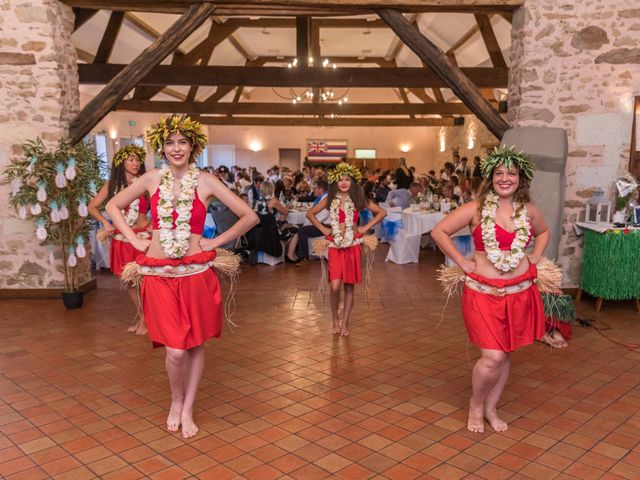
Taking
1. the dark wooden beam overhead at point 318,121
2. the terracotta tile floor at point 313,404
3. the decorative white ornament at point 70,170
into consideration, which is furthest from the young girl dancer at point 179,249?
the dark wooden beam overhead at point 318,121

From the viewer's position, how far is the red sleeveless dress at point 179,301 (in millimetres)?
3023

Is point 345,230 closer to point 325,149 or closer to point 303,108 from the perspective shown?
point 303,108

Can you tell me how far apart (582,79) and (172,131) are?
16.1ft

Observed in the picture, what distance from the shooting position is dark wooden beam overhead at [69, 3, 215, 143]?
244 inches

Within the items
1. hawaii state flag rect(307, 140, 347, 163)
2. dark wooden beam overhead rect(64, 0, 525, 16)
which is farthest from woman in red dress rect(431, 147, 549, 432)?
hawaii state flag rect(307, 140, 347, 163)

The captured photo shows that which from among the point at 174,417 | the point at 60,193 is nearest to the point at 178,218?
the point at 174,417

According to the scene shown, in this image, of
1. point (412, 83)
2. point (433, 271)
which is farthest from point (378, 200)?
point (433, 271)

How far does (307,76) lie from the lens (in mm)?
10422

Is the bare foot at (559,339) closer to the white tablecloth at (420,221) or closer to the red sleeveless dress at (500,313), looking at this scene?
the red sleeveless dress at (500,313)

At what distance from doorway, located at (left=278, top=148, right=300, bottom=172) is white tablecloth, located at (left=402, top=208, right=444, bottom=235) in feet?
45.3

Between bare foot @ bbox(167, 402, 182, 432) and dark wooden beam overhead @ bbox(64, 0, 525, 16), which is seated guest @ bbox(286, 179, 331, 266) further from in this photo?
bare foot @ bbox(167, 402, 182, 432)

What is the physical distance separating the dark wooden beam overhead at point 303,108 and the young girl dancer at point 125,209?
1049 centimetres

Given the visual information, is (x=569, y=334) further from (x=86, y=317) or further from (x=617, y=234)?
(x=86, y=317)

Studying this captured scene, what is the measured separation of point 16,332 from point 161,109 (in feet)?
37.6
